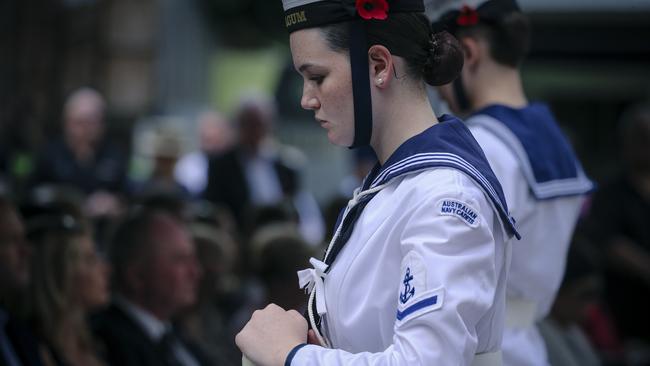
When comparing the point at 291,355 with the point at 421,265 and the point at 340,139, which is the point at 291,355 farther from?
the point at 340,139

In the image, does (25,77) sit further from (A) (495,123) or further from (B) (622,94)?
(A) (495,123)

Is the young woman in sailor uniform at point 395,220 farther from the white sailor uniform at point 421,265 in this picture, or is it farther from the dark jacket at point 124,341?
the dark jacket at point 124,341

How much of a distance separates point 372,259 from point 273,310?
24 cm

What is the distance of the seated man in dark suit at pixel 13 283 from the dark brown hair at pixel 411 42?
191cm

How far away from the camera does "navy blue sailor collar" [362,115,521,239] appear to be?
219 centimetres

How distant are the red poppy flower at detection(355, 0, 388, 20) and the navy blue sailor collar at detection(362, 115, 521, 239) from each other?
0.24 metres

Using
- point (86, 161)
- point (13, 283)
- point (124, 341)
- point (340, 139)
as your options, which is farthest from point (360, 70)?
point (86, 161)

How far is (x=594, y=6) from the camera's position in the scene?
458 inches

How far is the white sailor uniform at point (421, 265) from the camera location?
6.72ft

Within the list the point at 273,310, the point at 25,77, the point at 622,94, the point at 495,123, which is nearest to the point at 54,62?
the point at 25,77

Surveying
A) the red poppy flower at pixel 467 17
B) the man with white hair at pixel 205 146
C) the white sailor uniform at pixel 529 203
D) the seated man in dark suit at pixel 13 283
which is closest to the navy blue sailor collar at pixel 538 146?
the white sailor uniform at pixel 529 203

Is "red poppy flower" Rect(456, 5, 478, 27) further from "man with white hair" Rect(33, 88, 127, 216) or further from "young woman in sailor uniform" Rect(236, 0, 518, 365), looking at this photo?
"man with white hair" Rect(33, 88, 127, 216)

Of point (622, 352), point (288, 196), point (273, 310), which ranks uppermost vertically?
point (273, 310)

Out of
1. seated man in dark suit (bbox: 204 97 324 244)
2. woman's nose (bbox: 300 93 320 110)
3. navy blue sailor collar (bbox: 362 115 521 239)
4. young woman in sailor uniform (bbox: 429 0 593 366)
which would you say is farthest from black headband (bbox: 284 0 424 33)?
seated man in dark suit (bbox: 204 97 324 244)
